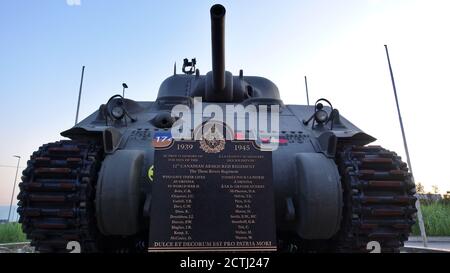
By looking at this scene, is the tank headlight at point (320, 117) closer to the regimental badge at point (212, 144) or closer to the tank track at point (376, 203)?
the tank track at point (376, 203)

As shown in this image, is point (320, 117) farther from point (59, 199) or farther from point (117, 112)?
point (59, 199)

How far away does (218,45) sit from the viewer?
6.01m

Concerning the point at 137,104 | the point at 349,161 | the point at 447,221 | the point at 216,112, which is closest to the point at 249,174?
the point at 349,161

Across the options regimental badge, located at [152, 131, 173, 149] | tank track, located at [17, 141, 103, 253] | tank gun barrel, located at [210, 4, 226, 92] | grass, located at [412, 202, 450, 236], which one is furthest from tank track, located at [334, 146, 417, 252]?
grass, located at [412, 202, 450, 236]

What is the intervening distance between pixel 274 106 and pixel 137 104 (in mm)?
2269

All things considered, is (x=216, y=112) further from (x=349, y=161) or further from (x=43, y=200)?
(x=43, y=200)

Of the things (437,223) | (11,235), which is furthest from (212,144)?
(437,223)

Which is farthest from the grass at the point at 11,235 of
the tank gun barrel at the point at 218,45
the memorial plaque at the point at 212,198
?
the memorial plaque at the point at 212,198

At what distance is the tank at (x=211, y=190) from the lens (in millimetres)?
4387

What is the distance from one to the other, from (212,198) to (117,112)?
7.33 feet

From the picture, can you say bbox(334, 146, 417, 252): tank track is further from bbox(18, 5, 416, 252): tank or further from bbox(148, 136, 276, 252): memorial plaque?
bbox(148, 136, 276, 252): memorial plaque

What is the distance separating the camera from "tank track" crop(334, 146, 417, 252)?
474cm

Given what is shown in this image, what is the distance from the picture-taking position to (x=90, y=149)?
521cm
